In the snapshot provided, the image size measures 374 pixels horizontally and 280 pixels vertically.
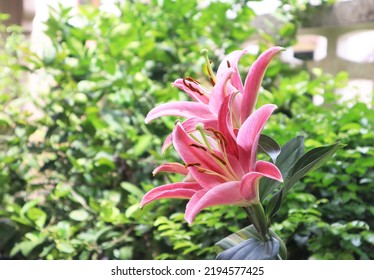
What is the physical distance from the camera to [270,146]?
0.39 m

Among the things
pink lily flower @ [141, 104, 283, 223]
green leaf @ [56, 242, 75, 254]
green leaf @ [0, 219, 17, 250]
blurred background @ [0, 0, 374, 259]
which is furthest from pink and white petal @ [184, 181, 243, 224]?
green leaf @ [0, 219, 17, 250]

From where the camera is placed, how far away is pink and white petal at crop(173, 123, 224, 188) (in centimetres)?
Result: 36

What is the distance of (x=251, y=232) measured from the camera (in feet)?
1.33

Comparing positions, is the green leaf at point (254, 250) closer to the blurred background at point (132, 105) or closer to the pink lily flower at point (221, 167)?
the pink lily flower at point (221, 167)

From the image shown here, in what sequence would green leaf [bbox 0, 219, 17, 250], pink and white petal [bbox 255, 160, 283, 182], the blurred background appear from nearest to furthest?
pink and white petal [bbox 255, 160, 283, 182] → the blurred background → green leaf [bbox 0, 219, 17, 250]

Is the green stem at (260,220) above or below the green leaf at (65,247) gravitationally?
above

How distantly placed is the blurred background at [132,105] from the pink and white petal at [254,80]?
0.43 metres

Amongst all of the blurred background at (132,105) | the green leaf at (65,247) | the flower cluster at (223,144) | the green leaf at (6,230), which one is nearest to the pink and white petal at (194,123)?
the flower cluster at (223,144)

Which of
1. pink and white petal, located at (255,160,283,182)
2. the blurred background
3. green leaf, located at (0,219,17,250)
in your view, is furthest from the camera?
green leaf, located at (0,219,17,250)

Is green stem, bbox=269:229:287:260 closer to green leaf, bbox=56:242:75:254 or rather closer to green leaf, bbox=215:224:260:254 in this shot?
green leaf, bbox=215:224:260:254

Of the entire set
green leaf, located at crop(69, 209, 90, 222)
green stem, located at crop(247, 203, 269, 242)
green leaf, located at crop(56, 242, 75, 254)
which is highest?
green stem, located at crop(247, 203, 269, 242)

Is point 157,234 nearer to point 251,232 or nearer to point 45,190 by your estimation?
point 45,190

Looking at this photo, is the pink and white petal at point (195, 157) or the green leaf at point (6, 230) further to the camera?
the green leaf at point (6, 230)

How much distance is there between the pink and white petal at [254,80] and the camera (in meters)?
0.37
